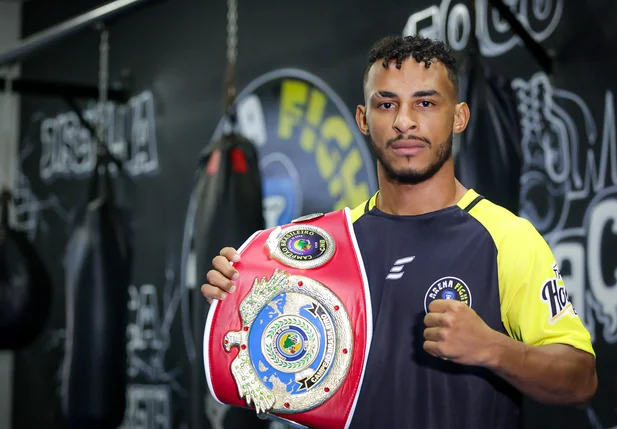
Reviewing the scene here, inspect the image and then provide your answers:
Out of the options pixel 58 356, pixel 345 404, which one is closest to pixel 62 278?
pixel 58 356

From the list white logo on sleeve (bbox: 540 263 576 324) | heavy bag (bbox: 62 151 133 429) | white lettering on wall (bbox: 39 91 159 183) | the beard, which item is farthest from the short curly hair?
white lettering on wall (bbox: 39 91 159 183)

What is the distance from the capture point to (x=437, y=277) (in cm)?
132

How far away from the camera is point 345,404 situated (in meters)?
1.33

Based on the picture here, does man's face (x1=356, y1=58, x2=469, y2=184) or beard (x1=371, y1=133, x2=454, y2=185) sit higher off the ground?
man's face (x1=356, y1=58, x2=469, y2=184)

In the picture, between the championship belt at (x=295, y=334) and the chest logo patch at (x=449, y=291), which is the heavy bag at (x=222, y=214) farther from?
the chest logo patch at (x=449, y=291)

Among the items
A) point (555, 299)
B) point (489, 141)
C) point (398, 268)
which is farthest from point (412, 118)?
point (489, 141)

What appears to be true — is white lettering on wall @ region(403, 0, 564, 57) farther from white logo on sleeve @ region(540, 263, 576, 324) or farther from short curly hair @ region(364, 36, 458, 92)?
white logo on sleeve @ region(540, 263, 576, 324)

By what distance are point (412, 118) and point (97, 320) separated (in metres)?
2.33

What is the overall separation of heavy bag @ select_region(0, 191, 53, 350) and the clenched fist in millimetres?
3110

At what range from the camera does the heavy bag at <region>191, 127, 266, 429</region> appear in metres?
2.68

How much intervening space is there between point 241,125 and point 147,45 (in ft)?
3.36

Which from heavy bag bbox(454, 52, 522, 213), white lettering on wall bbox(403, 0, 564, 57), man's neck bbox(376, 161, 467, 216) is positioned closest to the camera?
man's neck bbox(376, 161, 467, 216)

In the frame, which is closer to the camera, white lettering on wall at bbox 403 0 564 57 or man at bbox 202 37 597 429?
man at bbox 202 37 597 429

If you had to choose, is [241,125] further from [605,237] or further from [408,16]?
[605,237]
